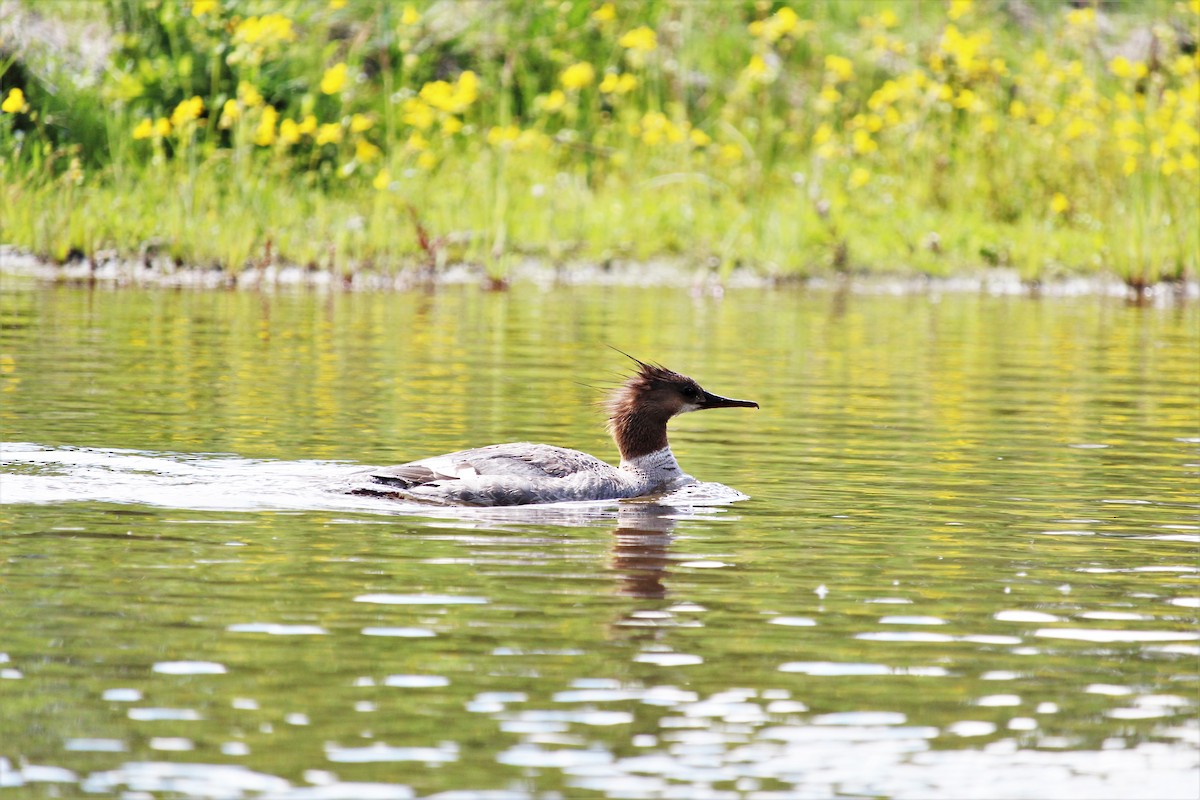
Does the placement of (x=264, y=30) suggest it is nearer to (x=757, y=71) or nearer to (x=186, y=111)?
(x=186, y=111)

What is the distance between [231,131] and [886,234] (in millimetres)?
7378

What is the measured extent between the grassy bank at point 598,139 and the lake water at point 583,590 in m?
5.58

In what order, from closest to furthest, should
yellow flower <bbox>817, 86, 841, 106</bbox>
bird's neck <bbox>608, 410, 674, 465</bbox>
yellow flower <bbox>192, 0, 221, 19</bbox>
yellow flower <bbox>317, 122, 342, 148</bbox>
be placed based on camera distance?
bird's neck <bbox>608, 410, 674, 465</bbox>, yellow flower <bbox>192, 0, 221, 19</bbox>, yellow flower <bbox>317, 122, 342, 148</bbox>, yellow flower <bbox>817, 86, 841, 106</bbox>

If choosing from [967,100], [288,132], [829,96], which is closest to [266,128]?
[288,132]

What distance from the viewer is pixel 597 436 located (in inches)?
465

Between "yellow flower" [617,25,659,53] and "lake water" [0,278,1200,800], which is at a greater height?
"yellow flower" [617,25,659,53]

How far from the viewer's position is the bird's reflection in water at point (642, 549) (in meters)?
7.23

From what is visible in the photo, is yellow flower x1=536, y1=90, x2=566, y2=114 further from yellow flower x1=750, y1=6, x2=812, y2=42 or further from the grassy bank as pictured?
yellow flower x1=750, y1=6, x2=812, y2=42

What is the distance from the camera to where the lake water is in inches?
202

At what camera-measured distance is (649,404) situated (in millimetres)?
10570

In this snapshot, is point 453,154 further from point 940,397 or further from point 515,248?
point 940,397

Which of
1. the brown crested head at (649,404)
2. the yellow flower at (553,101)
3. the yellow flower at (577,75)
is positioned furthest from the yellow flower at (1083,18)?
the brown crested head at (649,404)

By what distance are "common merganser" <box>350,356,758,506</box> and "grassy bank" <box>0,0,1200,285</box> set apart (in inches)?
365

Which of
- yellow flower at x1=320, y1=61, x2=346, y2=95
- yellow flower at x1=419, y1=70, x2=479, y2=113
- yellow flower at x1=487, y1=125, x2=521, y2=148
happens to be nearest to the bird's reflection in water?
yellow flower at x1=320, y1=61, x2=346, y2=95
